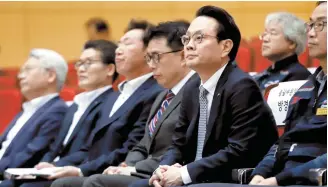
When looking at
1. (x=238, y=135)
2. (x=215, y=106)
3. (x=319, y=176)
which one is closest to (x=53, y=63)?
(x=215, y=106)

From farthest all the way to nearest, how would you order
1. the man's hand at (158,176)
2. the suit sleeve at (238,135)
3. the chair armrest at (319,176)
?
the man's hand at (158,176)
the suit sleeve at (238,135)
the chair armrest at (319,176)

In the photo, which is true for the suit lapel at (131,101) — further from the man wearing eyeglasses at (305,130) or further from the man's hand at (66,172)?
the man wearing eyeglasses at (305,130)

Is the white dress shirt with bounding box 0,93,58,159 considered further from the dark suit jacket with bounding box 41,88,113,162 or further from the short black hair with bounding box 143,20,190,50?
the short black hair with bounding box 143,20,190,50

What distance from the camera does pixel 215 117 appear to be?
3080mm

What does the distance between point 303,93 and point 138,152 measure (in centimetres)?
115

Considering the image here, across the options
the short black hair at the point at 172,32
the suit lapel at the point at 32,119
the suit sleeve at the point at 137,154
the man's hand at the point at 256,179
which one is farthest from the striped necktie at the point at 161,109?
the suit lapel at the point at 32,119

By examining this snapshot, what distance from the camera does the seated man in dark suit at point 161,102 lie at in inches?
141

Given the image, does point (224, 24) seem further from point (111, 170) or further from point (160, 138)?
point (111, 170)

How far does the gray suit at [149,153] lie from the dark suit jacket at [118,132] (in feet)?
0.57

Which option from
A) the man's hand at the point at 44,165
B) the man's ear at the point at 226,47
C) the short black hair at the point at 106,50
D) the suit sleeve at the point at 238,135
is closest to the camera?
the suit sleeve at the point at 238,135

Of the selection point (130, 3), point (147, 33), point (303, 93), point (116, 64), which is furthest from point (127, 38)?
point (130, 3)

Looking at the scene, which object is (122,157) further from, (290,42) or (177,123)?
(290,42)

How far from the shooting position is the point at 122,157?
4.03 metres

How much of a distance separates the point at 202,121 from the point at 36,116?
1888 mm
